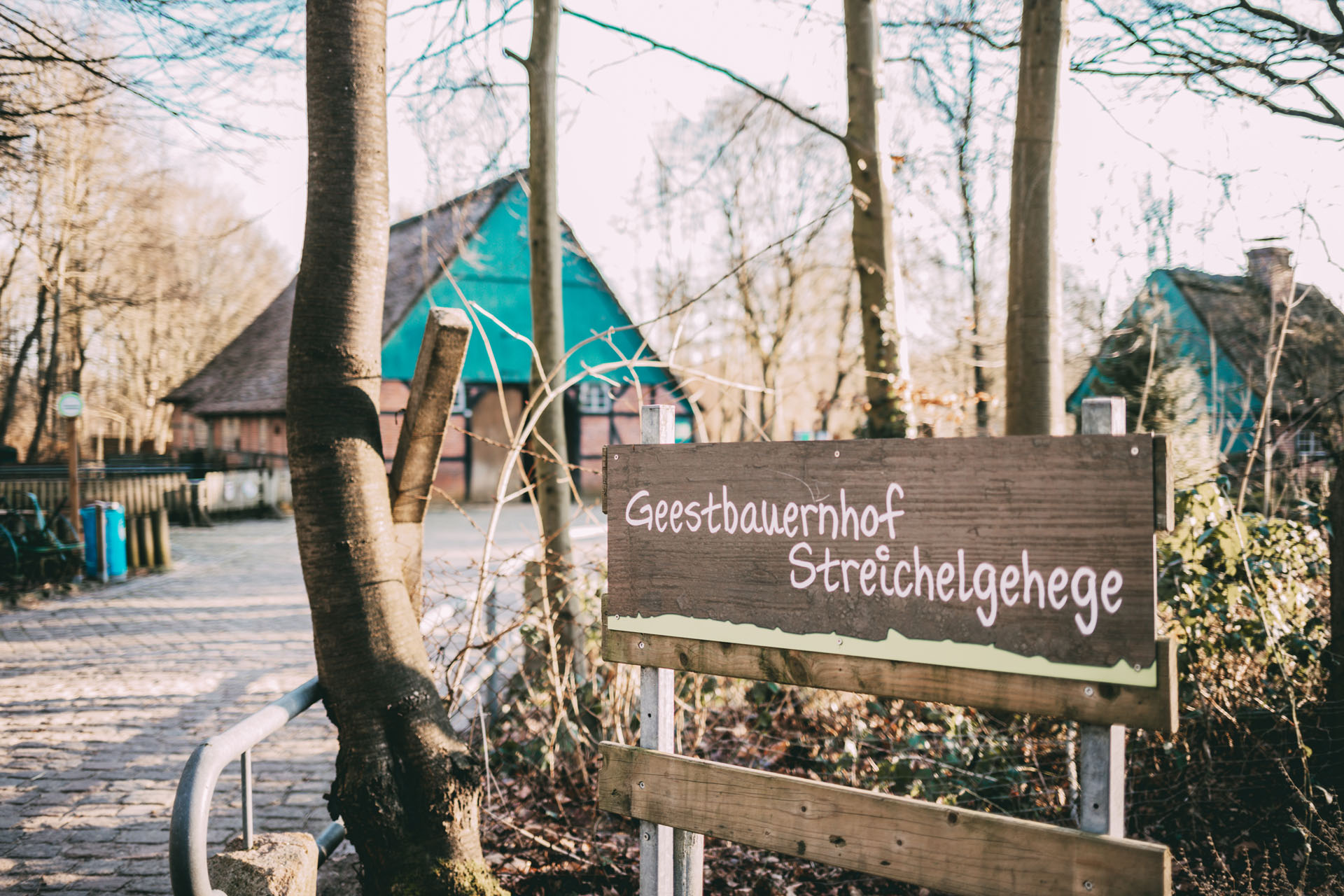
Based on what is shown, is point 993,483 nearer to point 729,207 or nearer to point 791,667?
point 791,667

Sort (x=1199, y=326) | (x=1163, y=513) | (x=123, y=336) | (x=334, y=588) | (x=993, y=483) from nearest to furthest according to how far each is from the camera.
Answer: (x=1163, y=513) < (x=993, y=483) < (x=334, y=588) < (x=1199, y=326) < (x=123, y=336)

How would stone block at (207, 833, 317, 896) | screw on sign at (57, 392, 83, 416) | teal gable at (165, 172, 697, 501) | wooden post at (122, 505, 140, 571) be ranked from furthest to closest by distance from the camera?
teal gable at (165, 172, 697, 501) → wooden post at (122, 505, 140, 571) → screw on sign at (57, 392, 83, 416) → stone block at (207, 833, 317, 896)

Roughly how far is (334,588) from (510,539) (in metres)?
11.8

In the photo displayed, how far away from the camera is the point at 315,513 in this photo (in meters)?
2.72

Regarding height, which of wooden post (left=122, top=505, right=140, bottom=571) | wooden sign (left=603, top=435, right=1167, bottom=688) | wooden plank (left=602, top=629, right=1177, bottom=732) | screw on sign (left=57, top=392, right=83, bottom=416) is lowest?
wooden post (left=122, top=505, right=140, bottom=571)

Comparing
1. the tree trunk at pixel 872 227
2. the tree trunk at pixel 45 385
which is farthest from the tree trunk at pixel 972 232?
the tree trunk at pixel 45 385

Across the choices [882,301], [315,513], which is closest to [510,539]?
[882,301]

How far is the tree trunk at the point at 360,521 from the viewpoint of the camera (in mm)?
2594

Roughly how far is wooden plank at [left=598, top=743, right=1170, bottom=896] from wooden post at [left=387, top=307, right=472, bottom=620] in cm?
123

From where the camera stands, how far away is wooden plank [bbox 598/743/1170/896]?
170cm

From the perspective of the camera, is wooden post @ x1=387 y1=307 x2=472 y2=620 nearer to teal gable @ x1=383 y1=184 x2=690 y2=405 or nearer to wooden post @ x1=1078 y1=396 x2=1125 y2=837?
wooden post @ x1=1078 y1=396 x2=1125 y2=837

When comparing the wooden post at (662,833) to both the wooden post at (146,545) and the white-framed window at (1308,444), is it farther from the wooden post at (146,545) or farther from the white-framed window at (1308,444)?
the wooden post at (146,545)

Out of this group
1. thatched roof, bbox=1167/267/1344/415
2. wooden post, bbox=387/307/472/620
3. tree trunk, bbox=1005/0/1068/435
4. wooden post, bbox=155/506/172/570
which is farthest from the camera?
wooden post, bbox=155/506/172/570

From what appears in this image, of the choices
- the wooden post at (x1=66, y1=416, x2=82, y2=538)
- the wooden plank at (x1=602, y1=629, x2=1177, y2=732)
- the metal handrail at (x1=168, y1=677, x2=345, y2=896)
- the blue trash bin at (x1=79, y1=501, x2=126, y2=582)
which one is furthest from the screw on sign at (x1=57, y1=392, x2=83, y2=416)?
the wooden plank at (x1=602, y1=629, x2=1177, y2=732)
